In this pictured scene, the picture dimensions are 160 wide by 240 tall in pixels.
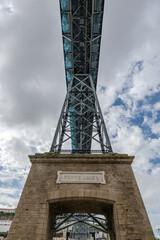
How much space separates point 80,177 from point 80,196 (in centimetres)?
81

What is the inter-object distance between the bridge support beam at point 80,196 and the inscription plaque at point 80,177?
86 mm

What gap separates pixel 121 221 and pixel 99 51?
12.4 metres

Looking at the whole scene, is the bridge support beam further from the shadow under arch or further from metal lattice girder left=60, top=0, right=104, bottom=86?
metal lattice girder left=60, top=0, right=104, bottom=86

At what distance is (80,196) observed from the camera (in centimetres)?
666

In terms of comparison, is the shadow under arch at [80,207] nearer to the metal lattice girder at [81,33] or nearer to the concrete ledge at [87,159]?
the concrete ledge at [87,159]

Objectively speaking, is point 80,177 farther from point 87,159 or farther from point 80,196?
point 87,159

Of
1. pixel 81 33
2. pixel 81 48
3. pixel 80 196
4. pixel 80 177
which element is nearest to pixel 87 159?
pixel 80 177

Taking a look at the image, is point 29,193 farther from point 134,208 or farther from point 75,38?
point 75,38

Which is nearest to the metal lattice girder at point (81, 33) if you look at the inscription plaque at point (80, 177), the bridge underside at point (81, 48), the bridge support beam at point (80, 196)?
the bridge underside at point (81, 48)

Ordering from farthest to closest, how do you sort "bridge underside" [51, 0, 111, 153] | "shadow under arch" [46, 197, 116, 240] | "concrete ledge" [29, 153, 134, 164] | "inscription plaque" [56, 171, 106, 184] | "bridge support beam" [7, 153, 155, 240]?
"bridge underside" [51, 0, 111, 153], "concrete ledge" [29, 153, 134, 164], "inscription plaque" [56, 171, 106, 184], "shadow under arch" [46, 197, 116, 240], "bridge support beam" [7, 153, 155, 240]

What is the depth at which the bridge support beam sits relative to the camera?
5887 mm

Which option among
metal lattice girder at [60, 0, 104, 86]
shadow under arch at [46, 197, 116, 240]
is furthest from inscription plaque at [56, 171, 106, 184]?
metal lattice girder at [60, 0, 104, 86]

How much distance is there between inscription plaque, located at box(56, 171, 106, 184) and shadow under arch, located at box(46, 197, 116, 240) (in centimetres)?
73

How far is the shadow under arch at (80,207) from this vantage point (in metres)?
6.72
